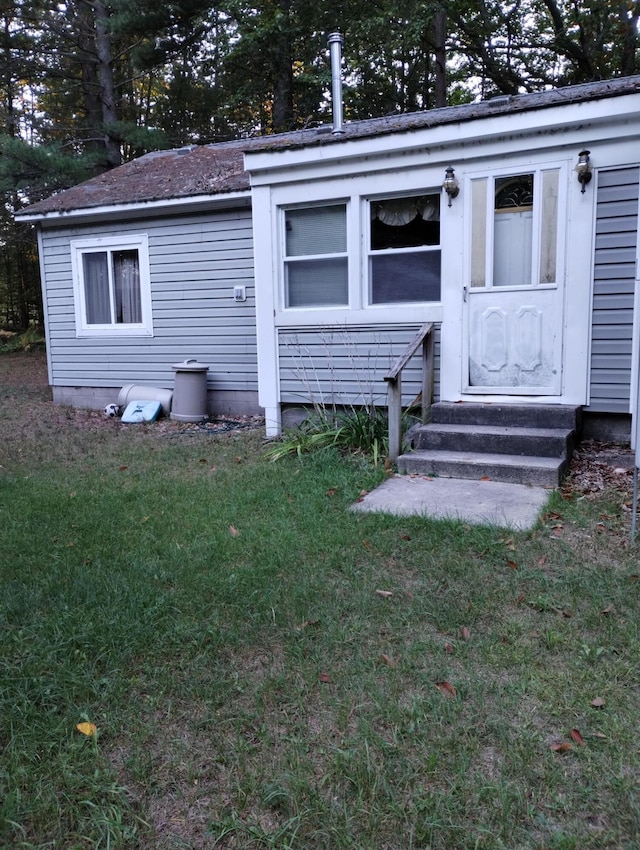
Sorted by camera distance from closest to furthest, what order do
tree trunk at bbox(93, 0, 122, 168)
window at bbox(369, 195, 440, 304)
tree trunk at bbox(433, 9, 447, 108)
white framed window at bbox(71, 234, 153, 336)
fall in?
window at bbox(369, 195, 440, 304)
white framed window at bbox(71, 234, 153, 336)
tree trunk at bbox(433, 9, 447, 108)
tree trunk at bbox(93, 0, 122, 168)

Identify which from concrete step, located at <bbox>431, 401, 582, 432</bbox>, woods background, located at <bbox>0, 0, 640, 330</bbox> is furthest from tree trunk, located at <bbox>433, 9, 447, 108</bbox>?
concrete step, located at <bbox>431, 401, 582, 432</bbox>

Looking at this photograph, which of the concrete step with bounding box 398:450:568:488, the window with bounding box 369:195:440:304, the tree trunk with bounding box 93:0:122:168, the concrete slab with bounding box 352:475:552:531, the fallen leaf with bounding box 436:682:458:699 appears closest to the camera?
the fallen leaf with bounding box 436:682:458:699

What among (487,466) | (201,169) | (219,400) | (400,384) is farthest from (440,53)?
(487,466)

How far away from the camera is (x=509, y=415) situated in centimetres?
587

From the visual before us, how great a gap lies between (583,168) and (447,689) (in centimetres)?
477

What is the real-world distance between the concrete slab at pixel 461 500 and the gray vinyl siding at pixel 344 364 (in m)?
1.61

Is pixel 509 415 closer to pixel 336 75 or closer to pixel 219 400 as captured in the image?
pixel 219 400

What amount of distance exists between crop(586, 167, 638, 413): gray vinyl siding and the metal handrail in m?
1.45

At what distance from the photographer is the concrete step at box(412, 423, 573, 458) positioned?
536 cm

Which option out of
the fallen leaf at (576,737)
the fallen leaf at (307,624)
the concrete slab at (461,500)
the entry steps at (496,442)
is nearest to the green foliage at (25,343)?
the entry steps at (496,442)

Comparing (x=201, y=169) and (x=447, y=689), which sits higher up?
(x=201, y=169)

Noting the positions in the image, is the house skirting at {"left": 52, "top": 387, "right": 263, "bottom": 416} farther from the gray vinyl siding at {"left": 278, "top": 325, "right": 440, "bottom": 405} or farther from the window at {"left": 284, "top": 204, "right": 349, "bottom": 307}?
the window at {"left": 284, "top": 204, "right": 349, "bottom": 307}

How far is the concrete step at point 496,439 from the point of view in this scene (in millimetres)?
5359

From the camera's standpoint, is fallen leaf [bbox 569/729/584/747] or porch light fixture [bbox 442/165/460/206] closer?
fallen leaf [bbox 569/729/584/747]
